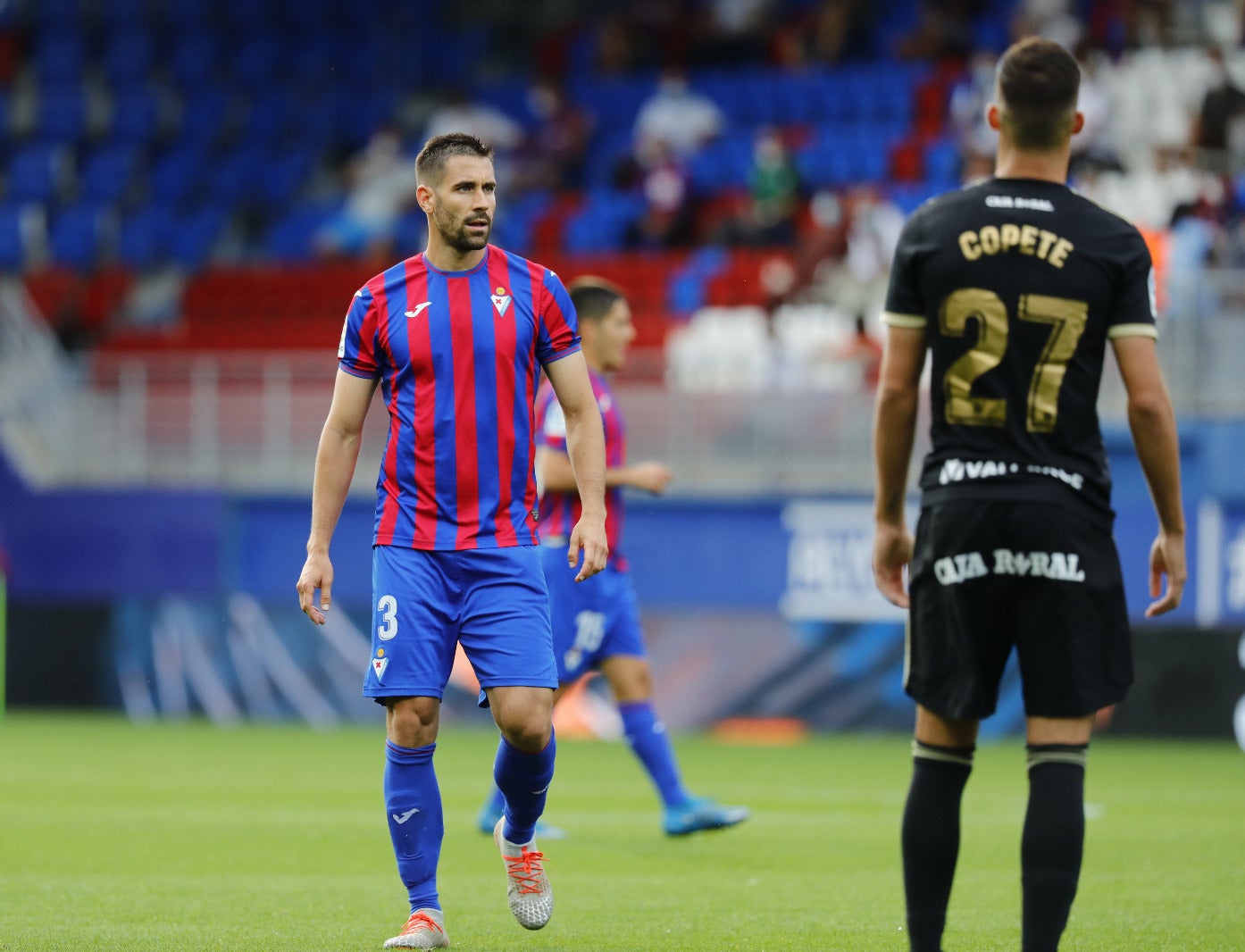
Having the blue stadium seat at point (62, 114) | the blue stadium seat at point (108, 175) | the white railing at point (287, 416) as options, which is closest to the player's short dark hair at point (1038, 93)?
the white railing at point (287, 416)

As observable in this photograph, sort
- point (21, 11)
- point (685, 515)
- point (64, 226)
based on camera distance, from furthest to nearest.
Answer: point (21, 11) → point (64, 226) → point (685, 515)

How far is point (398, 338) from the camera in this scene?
18.6ft

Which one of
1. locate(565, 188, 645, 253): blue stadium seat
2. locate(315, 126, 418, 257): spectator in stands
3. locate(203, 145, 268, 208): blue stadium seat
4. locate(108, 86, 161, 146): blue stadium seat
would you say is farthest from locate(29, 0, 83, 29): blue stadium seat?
locate(565, 188, 645, 253): blue stadium seat

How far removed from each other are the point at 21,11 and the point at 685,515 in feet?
48.1

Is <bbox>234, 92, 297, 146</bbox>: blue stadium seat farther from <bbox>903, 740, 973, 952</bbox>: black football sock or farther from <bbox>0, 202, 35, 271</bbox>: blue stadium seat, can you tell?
<bbox>903, 740, 973, 952</bbox>: black football sock

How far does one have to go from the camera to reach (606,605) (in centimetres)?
866

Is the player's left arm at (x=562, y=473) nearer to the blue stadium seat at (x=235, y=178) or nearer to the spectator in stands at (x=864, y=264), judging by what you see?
the spectator in stands at (x=864, y=264)

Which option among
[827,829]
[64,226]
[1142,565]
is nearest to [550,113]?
[64,226]

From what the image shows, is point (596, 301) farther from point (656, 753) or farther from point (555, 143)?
point (555, 143)

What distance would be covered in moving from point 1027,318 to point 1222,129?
1407 cm

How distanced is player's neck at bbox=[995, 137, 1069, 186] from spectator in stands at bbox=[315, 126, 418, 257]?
672 inches

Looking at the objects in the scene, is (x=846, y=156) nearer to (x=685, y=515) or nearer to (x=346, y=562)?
(x=685, y=515)

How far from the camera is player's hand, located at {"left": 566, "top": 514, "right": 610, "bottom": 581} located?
5641 mm

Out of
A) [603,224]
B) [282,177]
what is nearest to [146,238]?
[282,177]
